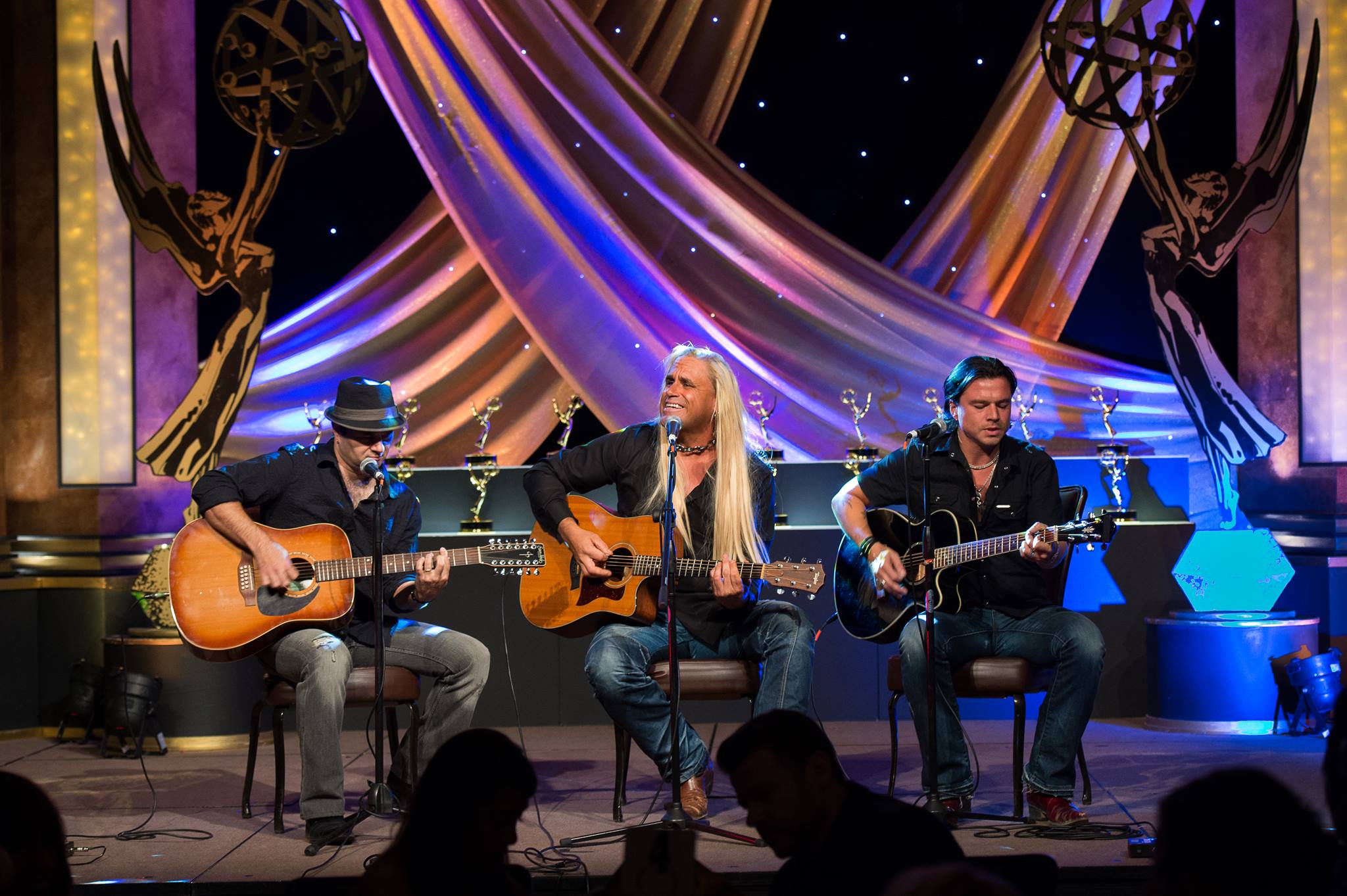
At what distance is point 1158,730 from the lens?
587 centimetres

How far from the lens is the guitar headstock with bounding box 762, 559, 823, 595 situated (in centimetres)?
445

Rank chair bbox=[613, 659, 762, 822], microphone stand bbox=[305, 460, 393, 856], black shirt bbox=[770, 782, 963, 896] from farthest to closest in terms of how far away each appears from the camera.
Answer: chair bbox=[613, 659, 762, 822] < microphone stand bbox=[305, 460, 393, 856] < black shirt bbox=[770, 782, 963, 896]

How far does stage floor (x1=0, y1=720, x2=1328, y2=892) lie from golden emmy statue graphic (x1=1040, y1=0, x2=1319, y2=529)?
1.42 meters

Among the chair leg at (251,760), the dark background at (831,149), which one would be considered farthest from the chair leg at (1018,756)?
the dark background at (831,149)

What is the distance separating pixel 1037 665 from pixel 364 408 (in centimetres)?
249

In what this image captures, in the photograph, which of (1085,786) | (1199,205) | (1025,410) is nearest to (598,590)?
(1085,786)

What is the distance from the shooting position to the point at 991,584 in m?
4.64

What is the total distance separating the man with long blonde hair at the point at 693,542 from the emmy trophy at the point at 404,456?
1.65 metres

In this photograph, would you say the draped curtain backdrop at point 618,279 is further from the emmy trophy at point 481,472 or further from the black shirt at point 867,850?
the black shirt at point 867,850

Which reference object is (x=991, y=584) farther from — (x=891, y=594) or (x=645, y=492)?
(x=645, y=492)

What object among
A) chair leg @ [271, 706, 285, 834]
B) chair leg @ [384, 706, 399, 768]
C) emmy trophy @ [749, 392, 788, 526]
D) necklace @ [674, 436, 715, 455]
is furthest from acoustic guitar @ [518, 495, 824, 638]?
emmy trophy @ [749, 392, 788, 526]

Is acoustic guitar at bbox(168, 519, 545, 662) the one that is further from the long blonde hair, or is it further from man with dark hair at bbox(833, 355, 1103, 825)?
man with dark hair at bbox(833, 355, 1103, 825)

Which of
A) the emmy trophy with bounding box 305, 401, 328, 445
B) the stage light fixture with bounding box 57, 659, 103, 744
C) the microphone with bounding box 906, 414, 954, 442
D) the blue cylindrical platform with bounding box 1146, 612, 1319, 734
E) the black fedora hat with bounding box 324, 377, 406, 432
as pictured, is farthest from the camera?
the emmy trophy with bounding box 305, 401, 328, 445

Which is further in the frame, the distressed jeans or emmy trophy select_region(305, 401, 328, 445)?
emmy trophy select_region(305, 401, 328, 445)
